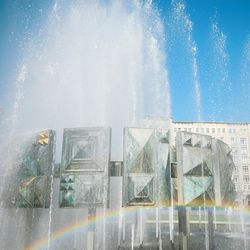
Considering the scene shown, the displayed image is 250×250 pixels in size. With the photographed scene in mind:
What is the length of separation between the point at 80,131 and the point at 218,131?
77340mm

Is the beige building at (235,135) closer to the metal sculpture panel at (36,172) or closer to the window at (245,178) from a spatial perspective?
the window at (245,178)

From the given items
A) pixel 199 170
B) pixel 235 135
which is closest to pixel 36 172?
pixel 199 170

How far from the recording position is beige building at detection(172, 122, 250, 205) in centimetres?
7462

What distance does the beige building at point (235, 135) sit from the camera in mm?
74625

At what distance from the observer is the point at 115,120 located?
1545 centimetres

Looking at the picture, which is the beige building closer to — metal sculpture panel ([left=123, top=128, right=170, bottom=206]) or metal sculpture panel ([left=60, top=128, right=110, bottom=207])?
metal sculpture panel ([left=123, top=128, right=170, bottom=206])

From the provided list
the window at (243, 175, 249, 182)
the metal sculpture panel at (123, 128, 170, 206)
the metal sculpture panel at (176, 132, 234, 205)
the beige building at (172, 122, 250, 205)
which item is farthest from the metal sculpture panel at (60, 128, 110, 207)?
the window at (243, 175, 249, 182)

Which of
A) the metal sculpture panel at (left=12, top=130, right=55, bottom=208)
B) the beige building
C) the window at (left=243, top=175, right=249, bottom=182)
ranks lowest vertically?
the metal sculpture panel at (left=12, top=130, right=55, bottom=208)

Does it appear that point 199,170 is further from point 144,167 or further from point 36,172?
point 36,172

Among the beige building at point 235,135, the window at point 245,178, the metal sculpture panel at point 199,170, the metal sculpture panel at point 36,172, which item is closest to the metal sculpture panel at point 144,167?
the metal sculpture panel at point 199,170

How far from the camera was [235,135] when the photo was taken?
277 feet

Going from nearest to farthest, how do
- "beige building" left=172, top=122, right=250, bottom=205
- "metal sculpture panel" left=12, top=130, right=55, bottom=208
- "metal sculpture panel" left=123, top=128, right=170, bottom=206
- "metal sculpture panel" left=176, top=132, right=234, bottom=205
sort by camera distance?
"metal sculpture panel" left=123, top=128, right=170, bottom=206
"metal sculpture panel" left=176, top=132, right=234, bottom=205
"metal sculpture panel" left=12, top=130, right=55, bottom=208
"beige building" left=172, top=122, right=250, bottom=205

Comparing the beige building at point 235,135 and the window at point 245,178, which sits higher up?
the beige building at point 235,135

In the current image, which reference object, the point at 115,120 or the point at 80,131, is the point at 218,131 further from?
the point at 80,131
